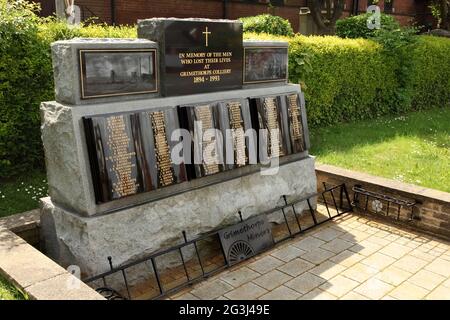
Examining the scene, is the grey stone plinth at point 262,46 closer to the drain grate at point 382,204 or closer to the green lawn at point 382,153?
the drain grate at point 382,204

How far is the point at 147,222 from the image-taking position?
16.4ft

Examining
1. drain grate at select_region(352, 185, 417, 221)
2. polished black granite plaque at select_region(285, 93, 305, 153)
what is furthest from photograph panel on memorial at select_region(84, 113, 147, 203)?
drain grate at select_region(352, 185, 417, 221)

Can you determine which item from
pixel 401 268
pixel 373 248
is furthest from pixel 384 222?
pixel 401 268

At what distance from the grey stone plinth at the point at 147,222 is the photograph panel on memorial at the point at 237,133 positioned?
27 centimetres

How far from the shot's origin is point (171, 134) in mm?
5188

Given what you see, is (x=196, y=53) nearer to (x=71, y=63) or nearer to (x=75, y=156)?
(x=71, y=63)

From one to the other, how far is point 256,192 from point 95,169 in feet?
7.81

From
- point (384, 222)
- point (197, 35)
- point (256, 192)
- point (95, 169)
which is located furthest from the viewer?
point (384, 222)

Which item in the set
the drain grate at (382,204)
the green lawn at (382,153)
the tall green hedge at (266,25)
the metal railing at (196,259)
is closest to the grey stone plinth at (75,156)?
the metal railing at (196,259)

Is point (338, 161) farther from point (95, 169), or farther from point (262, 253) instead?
point (95, 169)

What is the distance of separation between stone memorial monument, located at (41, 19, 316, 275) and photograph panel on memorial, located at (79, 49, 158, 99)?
10mm

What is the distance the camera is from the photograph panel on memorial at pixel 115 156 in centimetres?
456

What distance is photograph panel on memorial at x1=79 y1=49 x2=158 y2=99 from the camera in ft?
14.9

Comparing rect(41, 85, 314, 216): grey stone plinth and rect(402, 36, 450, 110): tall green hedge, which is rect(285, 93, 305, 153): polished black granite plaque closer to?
rect(41, 85, 314, 216): grey stone plinth
